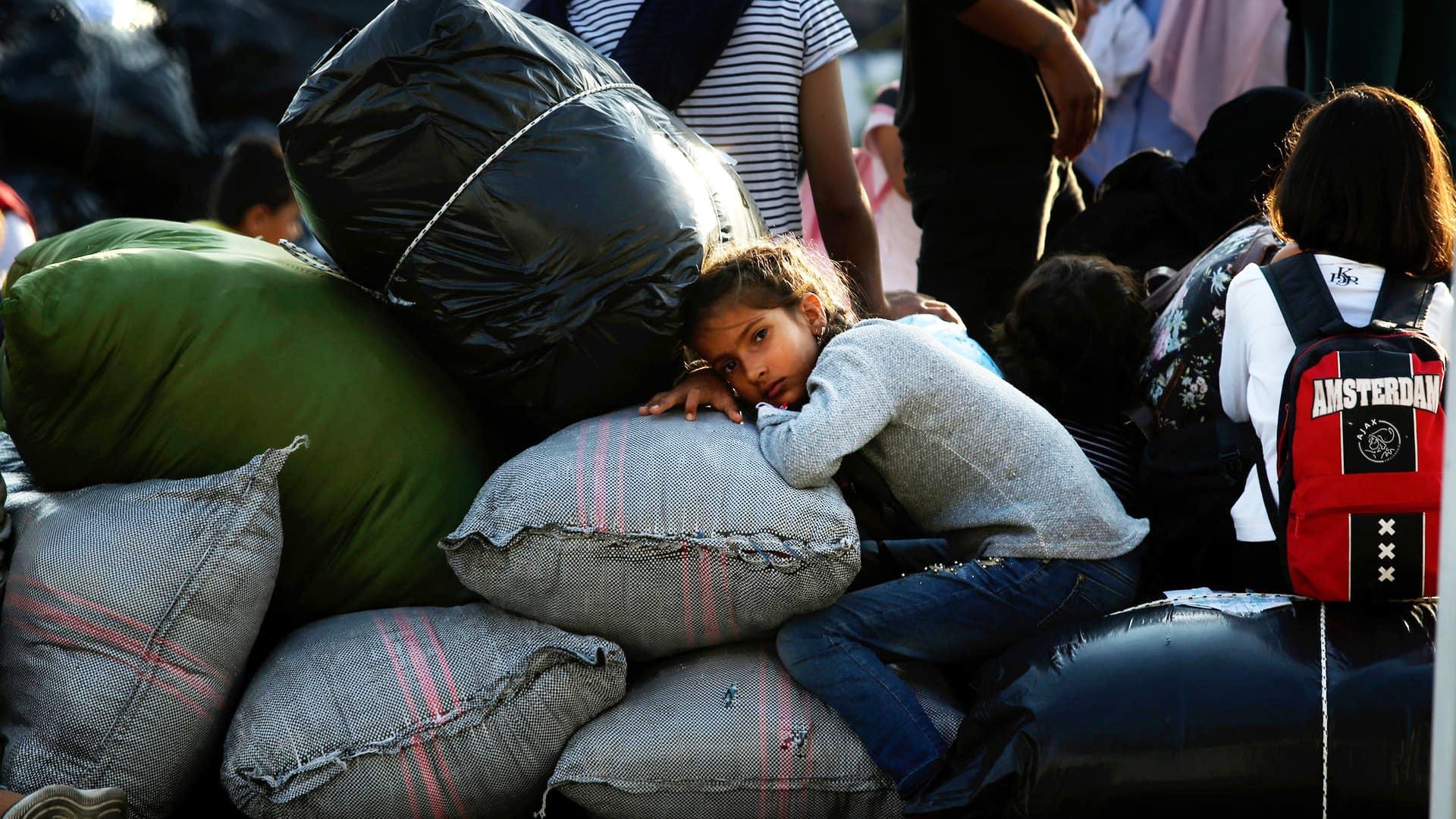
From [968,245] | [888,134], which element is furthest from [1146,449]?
[888,134]

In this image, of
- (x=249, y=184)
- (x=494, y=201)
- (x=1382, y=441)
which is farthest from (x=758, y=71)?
(x=249, y=184)

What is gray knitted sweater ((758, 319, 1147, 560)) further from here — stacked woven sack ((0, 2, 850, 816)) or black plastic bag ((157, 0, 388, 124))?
black plastic bag ((157, 0, 388, 124))

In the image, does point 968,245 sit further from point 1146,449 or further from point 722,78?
point 1146,449

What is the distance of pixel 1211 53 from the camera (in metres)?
4.82

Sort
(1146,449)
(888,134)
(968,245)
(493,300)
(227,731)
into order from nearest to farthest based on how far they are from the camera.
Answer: (227,731) < (493,300) < (1146,449) < (968,245) < (888,134)

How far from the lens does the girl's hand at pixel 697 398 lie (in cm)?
186

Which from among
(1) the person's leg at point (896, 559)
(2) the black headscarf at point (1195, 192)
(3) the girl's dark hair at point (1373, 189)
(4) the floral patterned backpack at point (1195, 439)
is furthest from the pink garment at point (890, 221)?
(3) the girl's dark hair at point (1373, 189)

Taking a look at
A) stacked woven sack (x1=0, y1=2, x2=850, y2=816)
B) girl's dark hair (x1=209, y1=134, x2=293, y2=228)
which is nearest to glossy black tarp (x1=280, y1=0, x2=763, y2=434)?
stacked woven sack (x1=0, y1=2, x2=850, y2=816)

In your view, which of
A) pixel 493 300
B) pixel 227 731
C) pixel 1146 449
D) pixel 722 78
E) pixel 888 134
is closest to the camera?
pixel 227 731

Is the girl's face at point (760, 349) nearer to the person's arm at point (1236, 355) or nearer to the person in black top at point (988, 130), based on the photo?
the person's arm at point (1236, 355)

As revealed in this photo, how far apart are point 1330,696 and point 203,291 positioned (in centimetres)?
170

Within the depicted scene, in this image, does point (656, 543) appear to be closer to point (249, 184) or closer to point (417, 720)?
point (417, 720)

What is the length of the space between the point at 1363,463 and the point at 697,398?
926 mm

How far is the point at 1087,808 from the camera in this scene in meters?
1.56
